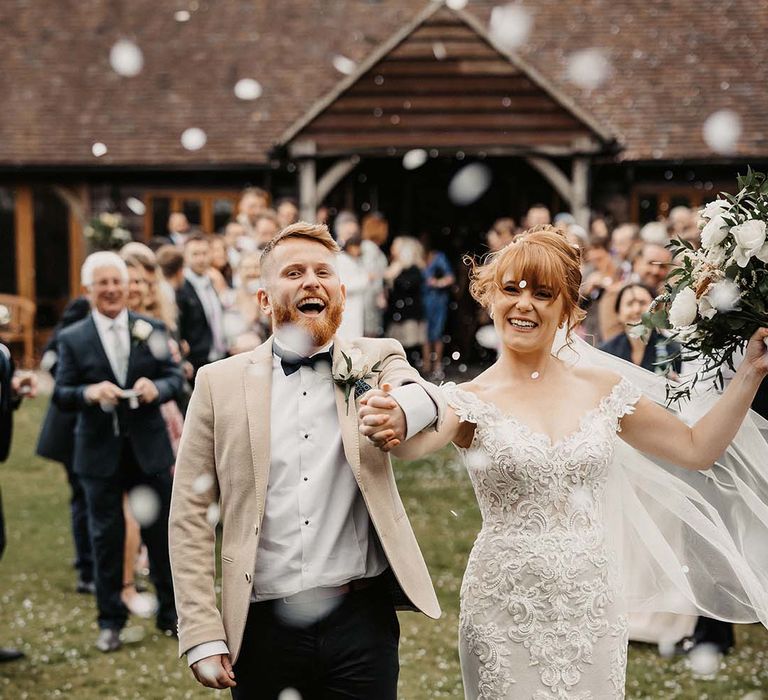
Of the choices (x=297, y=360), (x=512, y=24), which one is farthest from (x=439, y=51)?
(x=297, y=360)

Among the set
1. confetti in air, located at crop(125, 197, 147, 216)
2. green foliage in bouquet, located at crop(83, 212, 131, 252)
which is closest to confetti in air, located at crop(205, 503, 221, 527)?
green foliage in bouquet, located at crop(83, 212, 131, 252)

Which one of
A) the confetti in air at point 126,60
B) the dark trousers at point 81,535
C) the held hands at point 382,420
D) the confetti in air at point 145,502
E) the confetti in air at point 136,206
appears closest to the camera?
the held hands at point 382,420

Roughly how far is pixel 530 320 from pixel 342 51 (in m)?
16.5

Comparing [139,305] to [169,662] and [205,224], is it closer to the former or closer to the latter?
[169,662]

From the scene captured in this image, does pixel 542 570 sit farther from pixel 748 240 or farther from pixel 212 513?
pixel 748 240

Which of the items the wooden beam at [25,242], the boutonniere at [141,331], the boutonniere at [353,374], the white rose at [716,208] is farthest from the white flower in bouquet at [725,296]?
the wooden beam at [25,242]

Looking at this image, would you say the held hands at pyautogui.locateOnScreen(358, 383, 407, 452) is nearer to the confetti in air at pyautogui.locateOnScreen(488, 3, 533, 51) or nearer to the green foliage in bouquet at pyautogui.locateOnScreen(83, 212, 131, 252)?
the green foliage in bouquet at pyautogui.locateOnScreen(83, 212, 131, 252)

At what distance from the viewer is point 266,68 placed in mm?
18766

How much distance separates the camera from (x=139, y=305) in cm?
655

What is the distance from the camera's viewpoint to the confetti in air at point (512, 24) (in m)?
18.6

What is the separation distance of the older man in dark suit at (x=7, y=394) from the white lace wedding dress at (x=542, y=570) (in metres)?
3.10

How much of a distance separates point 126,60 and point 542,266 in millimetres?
17032

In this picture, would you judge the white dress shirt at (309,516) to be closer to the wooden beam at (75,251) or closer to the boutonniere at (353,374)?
the boutonniere at (353,374)

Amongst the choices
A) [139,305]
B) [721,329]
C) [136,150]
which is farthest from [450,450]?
[136,150]
